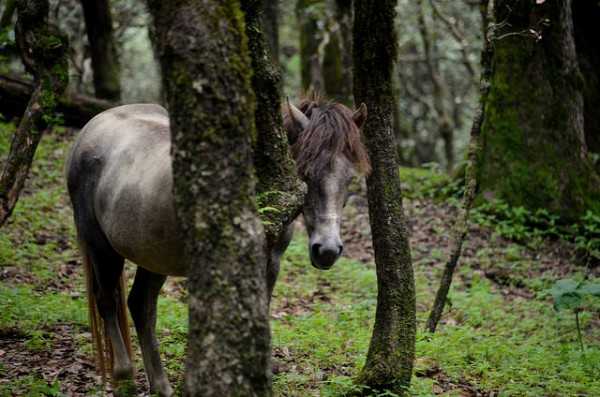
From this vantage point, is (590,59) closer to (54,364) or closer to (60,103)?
(60,103)

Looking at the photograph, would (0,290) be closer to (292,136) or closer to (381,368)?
(292,136)

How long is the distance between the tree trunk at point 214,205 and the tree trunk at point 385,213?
7.10 feet

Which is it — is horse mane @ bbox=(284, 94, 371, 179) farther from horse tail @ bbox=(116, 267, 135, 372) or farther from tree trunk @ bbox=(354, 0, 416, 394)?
horse tail @ bbox=(116, 267, 135, 372)

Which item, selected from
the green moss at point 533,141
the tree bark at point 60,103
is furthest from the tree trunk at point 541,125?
the tree bark at point 60,103

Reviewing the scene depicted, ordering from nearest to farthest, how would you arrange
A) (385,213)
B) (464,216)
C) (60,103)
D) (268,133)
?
(268,133)
(385,213)
(464,216)
(60,103)

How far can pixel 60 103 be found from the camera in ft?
44.0

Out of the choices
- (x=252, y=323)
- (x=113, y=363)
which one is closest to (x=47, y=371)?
(x=113, y=363)

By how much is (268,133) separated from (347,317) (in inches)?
150

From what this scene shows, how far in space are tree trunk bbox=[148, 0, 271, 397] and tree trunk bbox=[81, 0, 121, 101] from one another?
1182 cm

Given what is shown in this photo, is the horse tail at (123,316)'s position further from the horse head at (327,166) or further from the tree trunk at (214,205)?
the tree trunk at (214,205)

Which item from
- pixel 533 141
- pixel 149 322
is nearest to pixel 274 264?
pixel 149 322

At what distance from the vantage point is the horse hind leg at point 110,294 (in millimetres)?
5621

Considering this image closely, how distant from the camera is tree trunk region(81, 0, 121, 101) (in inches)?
547

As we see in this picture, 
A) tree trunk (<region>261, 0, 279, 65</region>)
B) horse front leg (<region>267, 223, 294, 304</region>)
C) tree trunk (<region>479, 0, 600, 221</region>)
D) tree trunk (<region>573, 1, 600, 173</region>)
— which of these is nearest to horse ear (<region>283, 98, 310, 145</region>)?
horse front leg (<region>267, 223, 294, 304</region>)
